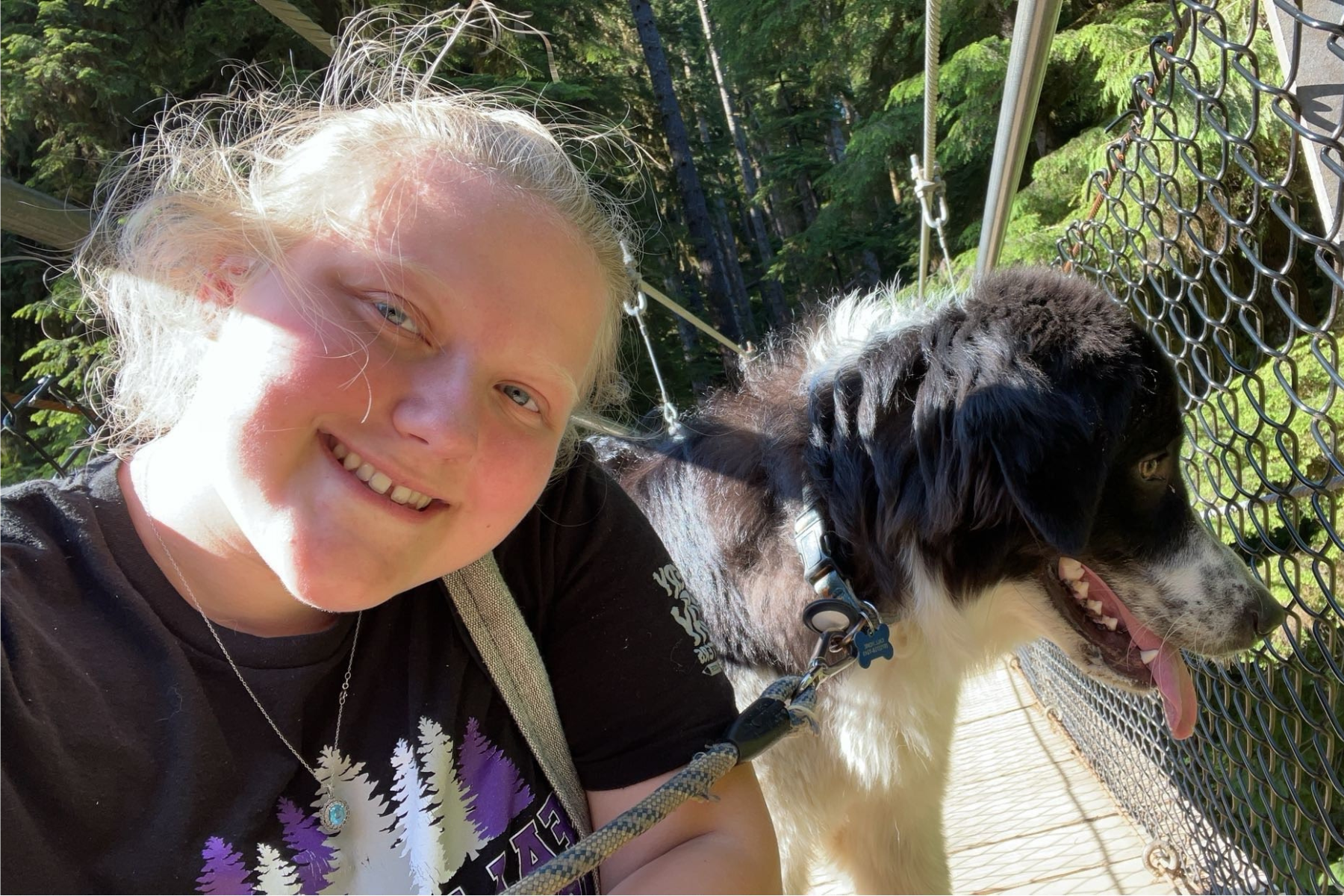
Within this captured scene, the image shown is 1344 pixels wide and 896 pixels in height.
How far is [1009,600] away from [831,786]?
0.56m

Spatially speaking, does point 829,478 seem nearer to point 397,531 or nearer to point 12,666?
point 397,531

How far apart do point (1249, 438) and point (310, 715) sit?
155cm

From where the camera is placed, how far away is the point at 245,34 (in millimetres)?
7480

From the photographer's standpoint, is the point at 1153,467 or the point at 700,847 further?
the point at 1153,467

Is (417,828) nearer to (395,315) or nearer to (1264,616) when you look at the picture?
(395,315)

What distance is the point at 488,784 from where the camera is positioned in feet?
3.82

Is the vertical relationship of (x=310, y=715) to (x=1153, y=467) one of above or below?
below

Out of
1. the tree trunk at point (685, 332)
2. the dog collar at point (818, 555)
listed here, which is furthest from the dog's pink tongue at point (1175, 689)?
the tree trunk at point (685, 332)

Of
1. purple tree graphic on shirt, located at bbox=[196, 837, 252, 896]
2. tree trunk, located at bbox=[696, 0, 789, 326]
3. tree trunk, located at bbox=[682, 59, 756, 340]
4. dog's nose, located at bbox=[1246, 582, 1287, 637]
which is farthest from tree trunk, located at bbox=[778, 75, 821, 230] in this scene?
purple tree graphic on shirt, located at bbox=[196, 837, 252, 896]

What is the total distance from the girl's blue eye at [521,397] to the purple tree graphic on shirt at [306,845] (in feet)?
1.70

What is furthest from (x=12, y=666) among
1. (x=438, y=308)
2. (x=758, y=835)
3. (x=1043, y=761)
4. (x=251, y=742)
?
(x=1043, y=761)

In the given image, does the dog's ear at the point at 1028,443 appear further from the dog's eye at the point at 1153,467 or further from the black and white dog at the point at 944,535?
the dog's eye at the point at 1153,467

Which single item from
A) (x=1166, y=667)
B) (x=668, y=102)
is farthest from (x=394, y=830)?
(x=668, y=102)

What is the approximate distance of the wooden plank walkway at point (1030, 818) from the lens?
237 centimetres
